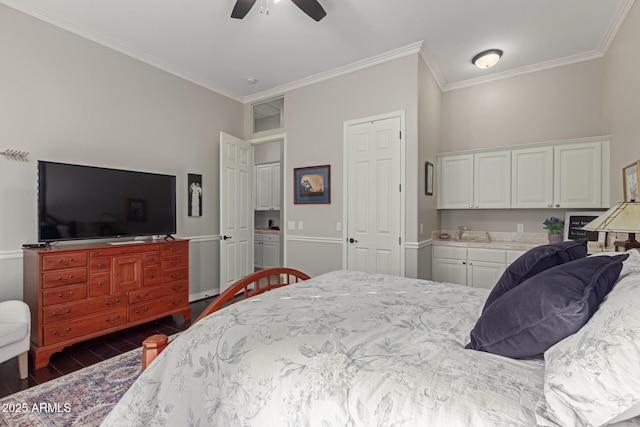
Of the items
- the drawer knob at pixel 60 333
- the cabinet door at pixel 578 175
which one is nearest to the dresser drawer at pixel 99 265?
the drawer knob at pixel 60 333

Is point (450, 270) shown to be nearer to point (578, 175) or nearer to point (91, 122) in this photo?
point (578, 175)

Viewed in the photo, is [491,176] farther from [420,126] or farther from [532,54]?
[532,54]

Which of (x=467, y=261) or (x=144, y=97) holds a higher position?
(x=144, y=97)

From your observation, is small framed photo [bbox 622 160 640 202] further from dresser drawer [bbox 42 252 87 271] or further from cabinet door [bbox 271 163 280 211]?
cabinet door [bbox 271 163 280 211]

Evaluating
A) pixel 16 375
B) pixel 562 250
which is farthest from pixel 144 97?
pixel 562 250

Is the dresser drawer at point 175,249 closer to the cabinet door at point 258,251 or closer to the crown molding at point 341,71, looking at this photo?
the crown molding at point 341,71

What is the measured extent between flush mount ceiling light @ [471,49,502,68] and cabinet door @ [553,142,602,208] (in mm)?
1201

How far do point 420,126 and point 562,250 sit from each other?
2.28 meters

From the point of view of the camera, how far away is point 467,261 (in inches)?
140

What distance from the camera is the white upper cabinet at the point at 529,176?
10.6ft

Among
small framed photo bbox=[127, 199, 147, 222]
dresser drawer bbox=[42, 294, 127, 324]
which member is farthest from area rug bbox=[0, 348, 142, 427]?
small framed photo bbox=[127, 199, 147, 222]

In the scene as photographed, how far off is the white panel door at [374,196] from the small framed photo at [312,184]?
316 millimetres

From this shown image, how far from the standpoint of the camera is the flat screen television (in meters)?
2.58

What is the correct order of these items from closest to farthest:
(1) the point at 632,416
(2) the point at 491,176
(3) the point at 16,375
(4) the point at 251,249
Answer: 1. (1) the point at 632,416
2. (3) the point at 16,375
3. (2) the point at 491,176
4. (4) the point at 251,249
